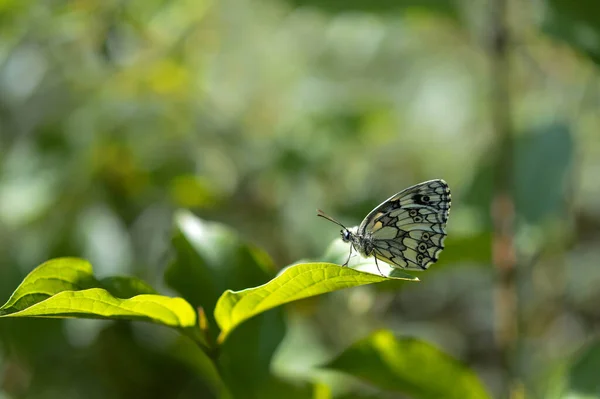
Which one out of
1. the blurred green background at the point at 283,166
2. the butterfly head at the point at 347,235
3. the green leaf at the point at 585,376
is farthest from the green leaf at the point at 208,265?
the green leaf at the point at 585,376

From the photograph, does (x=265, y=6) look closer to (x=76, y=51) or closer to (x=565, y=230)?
(x=76, y=51)

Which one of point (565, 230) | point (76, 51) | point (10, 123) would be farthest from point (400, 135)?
point (10, 123)

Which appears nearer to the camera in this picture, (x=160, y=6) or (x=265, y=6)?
(x=160, y=6)

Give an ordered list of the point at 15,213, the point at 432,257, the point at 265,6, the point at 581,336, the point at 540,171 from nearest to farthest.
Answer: the point at 432,257 → the point at 540,171 → the point at 15,213 → the point at 581,336 → the point at 265,6

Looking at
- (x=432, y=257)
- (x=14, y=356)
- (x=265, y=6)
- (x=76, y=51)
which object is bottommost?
(x=14, y=356)

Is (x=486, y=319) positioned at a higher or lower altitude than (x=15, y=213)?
lower

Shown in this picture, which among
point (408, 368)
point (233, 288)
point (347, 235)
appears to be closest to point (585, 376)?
point (408, 368)

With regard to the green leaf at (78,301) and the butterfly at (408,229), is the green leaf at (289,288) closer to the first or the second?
the green leaf at (78,301)

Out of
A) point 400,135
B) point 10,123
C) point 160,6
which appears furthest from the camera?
point 400,135

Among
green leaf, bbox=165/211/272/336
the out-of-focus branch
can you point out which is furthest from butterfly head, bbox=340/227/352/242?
the out-of-focus branch
